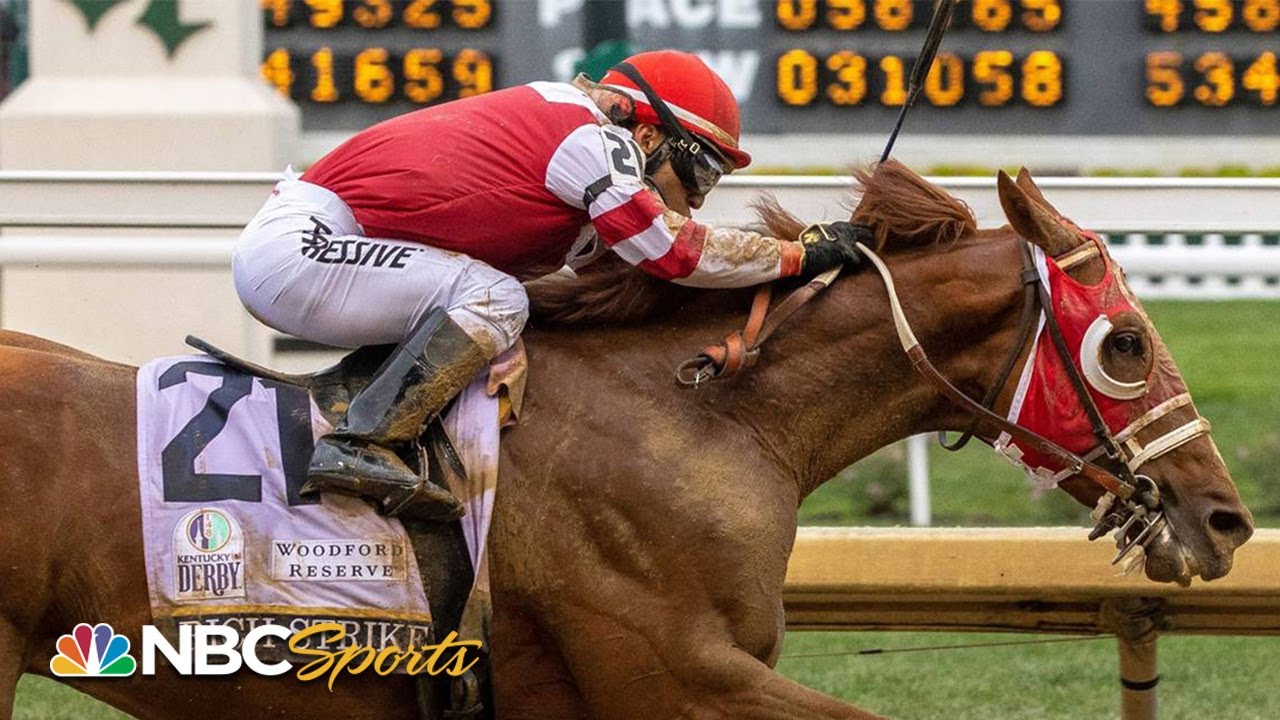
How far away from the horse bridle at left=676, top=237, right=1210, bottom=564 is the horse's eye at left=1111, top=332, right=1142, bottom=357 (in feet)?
0.27

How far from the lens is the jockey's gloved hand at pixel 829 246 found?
3752 millimetres

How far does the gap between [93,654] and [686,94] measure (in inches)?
57.0

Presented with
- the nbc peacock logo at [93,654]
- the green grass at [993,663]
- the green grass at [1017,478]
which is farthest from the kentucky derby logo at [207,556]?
the green grass at [1017,478]

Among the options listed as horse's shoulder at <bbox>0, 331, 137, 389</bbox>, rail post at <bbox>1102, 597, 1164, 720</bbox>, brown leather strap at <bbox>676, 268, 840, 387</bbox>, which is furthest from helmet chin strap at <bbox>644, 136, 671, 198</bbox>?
rail post at <bbox>1102, 597, 1164, 720</bbox>

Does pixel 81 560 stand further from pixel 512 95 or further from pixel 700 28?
pixel 700 28

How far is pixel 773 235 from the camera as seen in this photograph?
387 cm

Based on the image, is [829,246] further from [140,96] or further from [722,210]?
[140,96]

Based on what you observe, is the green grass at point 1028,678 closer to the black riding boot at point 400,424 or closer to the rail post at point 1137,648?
the rail post at point 1137,648

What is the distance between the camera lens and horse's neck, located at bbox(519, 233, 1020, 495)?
147 inches

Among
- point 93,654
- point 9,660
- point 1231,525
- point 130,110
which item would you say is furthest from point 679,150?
point 130,110

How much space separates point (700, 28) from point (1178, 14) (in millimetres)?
2857

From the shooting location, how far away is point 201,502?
11.3 feet

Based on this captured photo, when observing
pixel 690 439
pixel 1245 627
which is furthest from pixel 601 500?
pixel 1245 627

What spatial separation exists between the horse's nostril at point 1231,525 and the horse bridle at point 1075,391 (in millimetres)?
93
